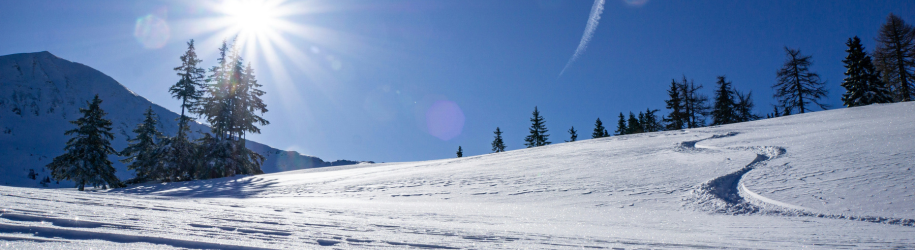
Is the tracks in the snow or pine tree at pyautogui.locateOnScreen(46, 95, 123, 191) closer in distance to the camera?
the tracks in the snow

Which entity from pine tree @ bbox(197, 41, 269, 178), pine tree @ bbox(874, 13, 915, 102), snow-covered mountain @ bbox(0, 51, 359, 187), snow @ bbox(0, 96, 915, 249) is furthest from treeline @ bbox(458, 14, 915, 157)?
snow-covered mountain @ bbox(0, 51, 359, 187)

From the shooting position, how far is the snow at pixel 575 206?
2.19 m

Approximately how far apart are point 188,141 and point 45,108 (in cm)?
11059

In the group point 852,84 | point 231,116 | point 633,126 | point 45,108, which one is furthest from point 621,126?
point 45,108

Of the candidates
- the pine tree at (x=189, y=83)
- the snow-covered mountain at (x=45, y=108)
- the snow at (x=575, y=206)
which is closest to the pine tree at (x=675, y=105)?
the snow at (x=575, y=206)

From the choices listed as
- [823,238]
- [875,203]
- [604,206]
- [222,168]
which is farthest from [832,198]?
[222,168]

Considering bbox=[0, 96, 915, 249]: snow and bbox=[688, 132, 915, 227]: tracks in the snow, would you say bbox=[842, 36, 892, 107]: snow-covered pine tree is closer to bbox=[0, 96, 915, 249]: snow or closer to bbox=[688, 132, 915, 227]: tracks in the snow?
bbox=[0, 96, 915, 249]: snow

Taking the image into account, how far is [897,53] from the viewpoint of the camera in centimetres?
3200

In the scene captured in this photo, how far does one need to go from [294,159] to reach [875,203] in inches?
6655

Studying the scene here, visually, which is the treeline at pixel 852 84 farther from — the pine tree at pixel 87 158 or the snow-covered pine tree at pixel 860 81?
the pine tree at pixel 87 158

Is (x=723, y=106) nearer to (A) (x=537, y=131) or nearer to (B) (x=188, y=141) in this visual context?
(A) (x=537, y=131)

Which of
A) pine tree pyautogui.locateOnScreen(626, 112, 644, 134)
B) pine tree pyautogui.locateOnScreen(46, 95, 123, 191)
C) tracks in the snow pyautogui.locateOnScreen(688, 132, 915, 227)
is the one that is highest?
pine tree pyautogui.locateOnScreen(626, 112, 644, 134)

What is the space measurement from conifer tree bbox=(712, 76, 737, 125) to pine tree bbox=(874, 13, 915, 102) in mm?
13872

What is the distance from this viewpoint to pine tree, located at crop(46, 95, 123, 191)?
→ 21.2 metres
